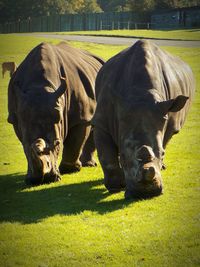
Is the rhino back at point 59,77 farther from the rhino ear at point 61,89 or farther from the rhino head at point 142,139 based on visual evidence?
the rhino head at point 142,139

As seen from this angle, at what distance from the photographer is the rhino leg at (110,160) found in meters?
9.89

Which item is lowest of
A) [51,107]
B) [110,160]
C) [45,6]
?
[110,160]

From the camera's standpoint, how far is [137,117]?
9266 millimetres

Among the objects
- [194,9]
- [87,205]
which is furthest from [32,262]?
[194,9]

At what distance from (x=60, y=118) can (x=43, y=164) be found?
2.78ft

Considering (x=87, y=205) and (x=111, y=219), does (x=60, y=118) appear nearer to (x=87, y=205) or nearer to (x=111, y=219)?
(x=87, y=205)

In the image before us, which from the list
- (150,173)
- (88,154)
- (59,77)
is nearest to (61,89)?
(59,77)

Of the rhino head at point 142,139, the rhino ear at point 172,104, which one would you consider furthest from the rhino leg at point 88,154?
the rhino ear at point 172,104

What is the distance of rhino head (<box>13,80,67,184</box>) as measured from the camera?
10219mm

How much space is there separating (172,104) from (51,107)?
2.02 metres

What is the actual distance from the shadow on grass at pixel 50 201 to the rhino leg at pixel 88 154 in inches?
64.5

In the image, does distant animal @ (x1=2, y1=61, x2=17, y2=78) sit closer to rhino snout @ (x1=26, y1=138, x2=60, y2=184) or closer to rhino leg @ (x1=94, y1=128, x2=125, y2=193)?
rhino snout @ (x1=26, y1=138, x2=60, y2=184)

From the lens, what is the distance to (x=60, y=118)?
34.5 feet

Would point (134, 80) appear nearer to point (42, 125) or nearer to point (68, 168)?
point (42, 125)
